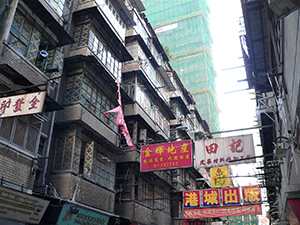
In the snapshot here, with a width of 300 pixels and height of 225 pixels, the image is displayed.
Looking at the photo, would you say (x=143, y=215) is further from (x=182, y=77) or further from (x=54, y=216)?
(x=182, y=77)

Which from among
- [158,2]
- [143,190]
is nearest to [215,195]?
[143,190]

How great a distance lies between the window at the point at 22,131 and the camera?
10.4 meters

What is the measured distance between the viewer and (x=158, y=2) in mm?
65750

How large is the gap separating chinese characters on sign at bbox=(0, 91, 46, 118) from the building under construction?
49072 millimetres

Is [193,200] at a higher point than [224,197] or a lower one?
lower

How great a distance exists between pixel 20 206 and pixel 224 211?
51.9ft

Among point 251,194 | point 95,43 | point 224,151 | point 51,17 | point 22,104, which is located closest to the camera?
point 22,104

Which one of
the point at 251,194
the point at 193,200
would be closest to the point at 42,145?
the point at 193,200

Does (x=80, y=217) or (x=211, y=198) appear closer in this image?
(x=80, y=217)

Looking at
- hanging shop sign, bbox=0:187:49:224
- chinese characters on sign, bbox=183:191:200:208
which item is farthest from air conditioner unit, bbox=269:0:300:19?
chinese characters on sign, bbox=183:191:200:208

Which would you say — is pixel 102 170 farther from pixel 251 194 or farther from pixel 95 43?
pixel 251 194

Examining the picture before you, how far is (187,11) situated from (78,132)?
2092 inches

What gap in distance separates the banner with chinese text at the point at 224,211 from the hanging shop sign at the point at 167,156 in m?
9.00

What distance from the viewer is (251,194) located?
2166 cm
